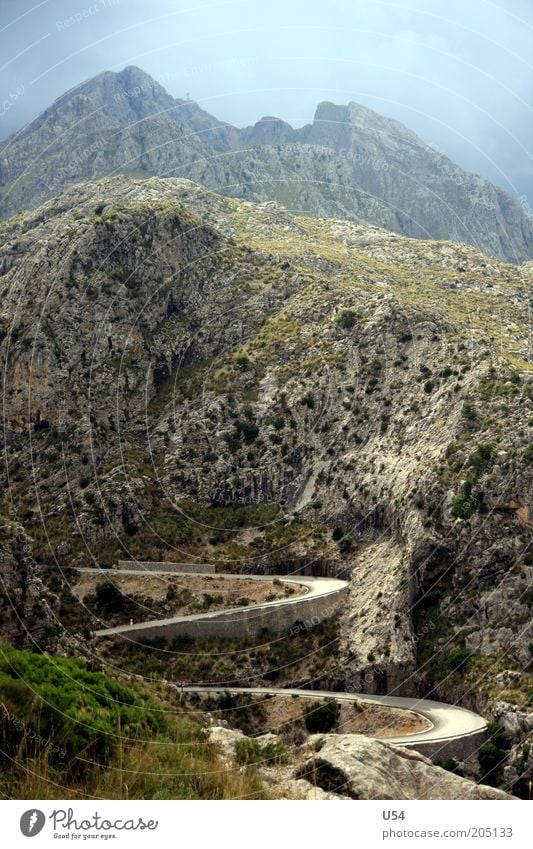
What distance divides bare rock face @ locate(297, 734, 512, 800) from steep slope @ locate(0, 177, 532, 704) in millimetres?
30264

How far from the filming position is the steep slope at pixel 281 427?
65.8 meters

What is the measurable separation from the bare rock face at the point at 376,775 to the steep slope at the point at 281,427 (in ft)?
99.3

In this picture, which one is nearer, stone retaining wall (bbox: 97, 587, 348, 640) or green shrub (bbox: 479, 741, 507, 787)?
green shrub (bbox: 479, 741, 507, 787)

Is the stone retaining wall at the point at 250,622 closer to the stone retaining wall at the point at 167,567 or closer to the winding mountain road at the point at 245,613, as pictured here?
the winding mountain road at the point at 245,613

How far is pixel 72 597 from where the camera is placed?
6669 centimetres

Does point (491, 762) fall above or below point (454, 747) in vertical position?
below

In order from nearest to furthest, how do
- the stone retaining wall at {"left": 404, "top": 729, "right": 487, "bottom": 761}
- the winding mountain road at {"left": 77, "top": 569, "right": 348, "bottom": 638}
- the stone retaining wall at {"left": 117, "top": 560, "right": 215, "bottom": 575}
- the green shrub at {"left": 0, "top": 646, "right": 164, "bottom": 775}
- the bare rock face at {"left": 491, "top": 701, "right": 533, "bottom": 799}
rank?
the green shrub at {"left": 0, "top": 646, "right": 164, "bottom": 775}, the bare rock face at {"left": 491, "top": 701, "right": 533, "bottom": 799}, the stone retaining wall at {"left": 404, "top": 729, "right": 487, "bottom": 761}, the winding mountain road at {"left": 77, "top": 569, "right": 348, "bottom": 638}, the stone retaining wall at {"left": 117, "top": 560, "right": 215, "bottom": 575}

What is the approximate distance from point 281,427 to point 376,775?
64410 millimetres

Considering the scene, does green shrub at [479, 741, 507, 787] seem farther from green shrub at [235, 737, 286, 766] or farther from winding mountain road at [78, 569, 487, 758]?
green shrub at [235, 737, 286, 766]

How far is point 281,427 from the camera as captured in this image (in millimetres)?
88625

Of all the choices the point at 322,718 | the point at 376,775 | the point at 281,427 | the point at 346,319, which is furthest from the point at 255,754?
the point at 346,319

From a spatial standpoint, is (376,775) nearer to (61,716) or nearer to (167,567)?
(61,716)

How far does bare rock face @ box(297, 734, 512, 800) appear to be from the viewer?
24.1 m

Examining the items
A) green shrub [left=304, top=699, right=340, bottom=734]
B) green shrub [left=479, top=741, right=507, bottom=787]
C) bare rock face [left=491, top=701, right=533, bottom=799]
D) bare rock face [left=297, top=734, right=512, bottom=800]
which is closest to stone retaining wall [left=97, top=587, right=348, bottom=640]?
green shrub [left=304, top=699, right=340, bottom=734]
